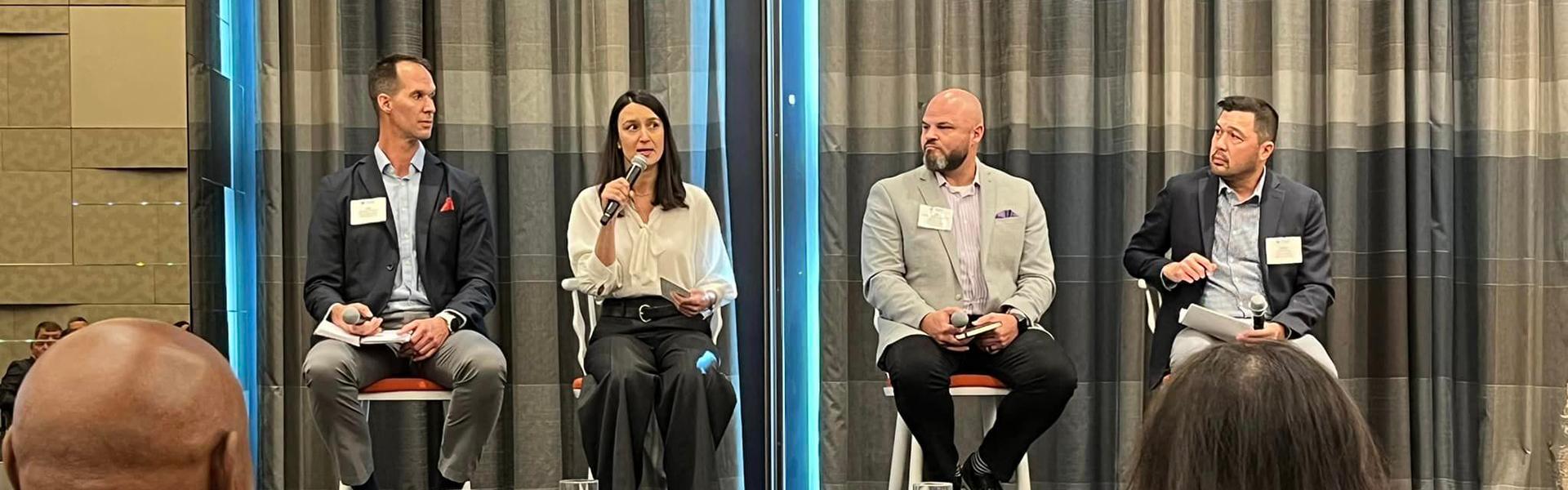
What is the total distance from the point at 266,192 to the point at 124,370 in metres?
2.23

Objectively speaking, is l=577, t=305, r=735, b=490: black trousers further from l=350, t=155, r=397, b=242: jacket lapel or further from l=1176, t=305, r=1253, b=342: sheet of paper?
l=1176, t=305, r=1253, b=342: sheet of paper

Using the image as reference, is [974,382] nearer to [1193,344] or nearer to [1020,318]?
[1020,318]

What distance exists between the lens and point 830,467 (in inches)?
132

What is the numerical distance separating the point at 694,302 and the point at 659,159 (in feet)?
1.00

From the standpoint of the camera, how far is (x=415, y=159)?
3.16 m

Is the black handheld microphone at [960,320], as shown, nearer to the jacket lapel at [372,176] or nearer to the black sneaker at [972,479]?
the black sneaker at [972,479]

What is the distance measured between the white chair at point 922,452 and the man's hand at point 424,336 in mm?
930

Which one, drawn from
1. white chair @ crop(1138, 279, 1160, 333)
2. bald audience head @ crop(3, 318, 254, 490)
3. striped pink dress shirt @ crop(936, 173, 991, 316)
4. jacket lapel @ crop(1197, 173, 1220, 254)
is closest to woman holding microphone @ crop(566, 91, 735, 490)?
striped pink dress shirt @ crop(936, 173, 991, 316)

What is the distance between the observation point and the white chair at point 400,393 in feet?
10.3

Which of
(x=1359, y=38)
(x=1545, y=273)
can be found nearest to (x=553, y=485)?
(x=1359, y=38)

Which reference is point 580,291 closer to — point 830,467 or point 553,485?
point 553,485

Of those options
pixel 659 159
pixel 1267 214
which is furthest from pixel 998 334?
pixel 659 159

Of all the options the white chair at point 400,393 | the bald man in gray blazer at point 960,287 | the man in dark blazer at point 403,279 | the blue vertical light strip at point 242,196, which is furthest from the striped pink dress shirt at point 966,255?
the blue vertical light strip at point 242,196

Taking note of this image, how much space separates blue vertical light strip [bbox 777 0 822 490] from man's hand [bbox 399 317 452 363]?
2.36ft
